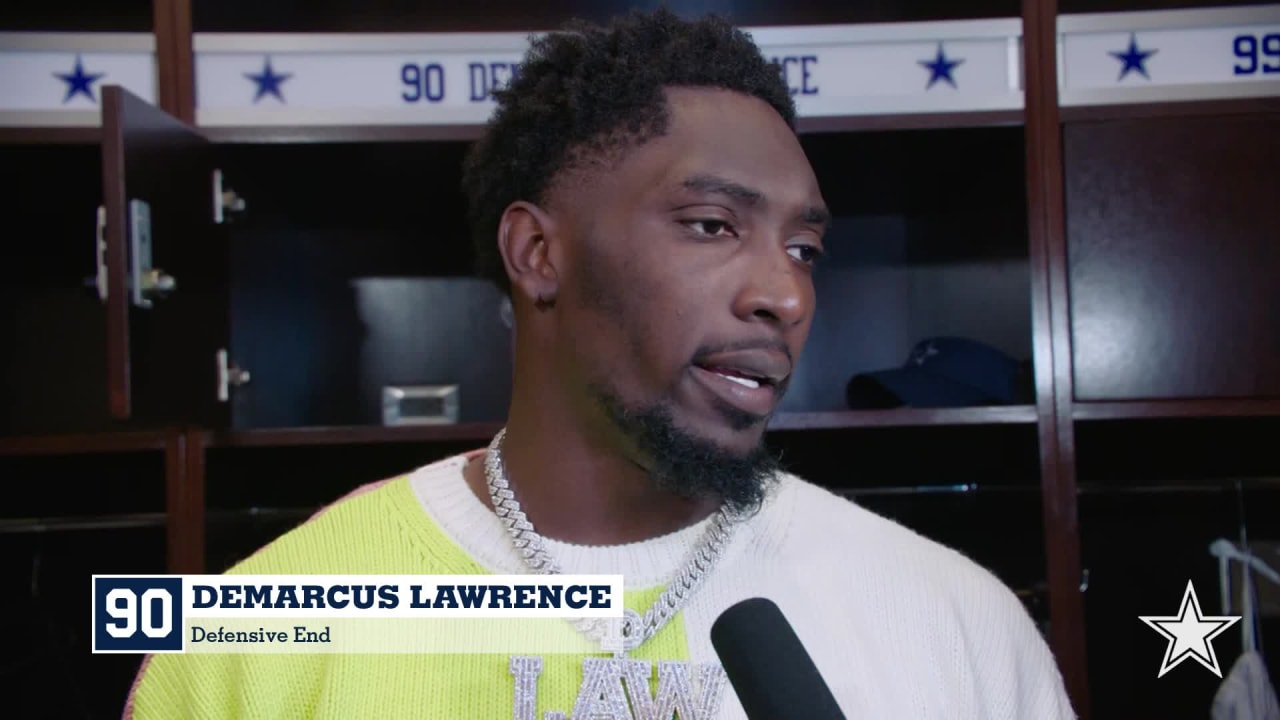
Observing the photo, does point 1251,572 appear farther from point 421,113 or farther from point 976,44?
point 421,113

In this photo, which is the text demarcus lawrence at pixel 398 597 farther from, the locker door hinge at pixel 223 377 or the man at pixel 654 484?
the locker door hinge at pixel 223 377

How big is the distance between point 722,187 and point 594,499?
241 millimetres

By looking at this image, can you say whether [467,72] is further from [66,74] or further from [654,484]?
[654,484]

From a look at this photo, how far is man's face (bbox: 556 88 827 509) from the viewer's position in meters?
0.76

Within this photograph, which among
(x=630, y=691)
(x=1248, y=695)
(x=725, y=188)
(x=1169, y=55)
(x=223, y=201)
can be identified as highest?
(x=1169, y=55)

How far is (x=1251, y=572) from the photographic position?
5.35ft

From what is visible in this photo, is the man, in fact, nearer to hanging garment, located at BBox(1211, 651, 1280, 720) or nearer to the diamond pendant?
the diamond pendant

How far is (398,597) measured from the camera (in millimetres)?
807

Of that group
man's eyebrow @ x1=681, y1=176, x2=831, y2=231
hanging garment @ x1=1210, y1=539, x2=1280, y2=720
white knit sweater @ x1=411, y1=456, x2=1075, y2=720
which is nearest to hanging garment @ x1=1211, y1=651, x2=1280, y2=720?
hanging garment @ x1=1210, y1=539, x2=1280, y2=720

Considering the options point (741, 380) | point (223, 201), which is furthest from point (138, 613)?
point (223, 201)

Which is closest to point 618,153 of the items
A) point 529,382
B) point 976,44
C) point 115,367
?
point 529,382

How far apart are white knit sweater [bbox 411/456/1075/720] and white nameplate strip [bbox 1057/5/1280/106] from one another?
0.78 metres

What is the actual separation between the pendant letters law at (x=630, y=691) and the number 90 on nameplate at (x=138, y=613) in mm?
269

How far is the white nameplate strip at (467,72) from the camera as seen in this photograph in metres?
1.42
